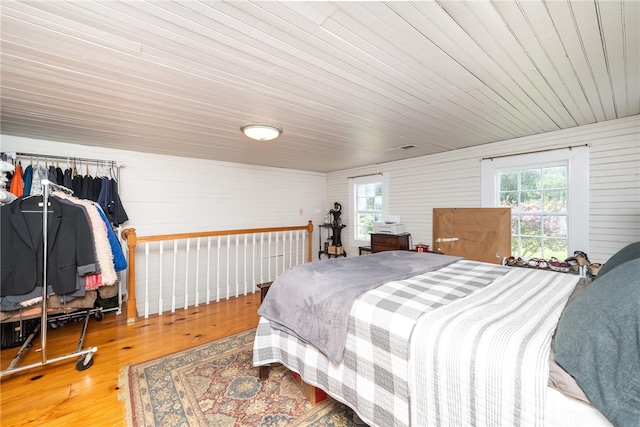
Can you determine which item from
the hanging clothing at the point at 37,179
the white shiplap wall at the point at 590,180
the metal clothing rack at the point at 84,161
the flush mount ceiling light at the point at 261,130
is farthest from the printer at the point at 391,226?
the hanging clothing at the point at 37,179

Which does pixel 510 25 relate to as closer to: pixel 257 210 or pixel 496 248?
pixel 496 248

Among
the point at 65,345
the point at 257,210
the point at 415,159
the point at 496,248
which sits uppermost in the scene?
the point at 415,159

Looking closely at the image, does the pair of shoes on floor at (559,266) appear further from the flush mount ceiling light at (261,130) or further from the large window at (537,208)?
the flush mount ceiling light at (261,130)

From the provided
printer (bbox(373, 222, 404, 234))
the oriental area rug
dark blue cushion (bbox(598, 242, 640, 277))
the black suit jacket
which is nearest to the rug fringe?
the oriental area rug

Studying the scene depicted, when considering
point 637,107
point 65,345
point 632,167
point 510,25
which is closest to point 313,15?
point 510,25

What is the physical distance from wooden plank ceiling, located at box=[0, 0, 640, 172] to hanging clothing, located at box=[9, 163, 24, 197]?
45cm

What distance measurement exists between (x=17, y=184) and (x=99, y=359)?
2.11 meters

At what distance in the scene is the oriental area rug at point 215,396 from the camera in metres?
1.63

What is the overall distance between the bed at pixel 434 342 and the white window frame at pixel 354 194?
2.71 m

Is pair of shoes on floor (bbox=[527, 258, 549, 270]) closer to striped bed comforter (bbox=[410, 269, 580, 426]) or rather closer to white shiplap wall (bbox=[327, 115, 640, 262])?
white shiplap wall (bbox=[327, 115, 640, 262])

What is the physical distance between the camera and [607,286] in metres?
1.00

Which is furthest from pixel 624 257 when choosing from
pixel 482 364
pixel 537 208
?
pixel 537 208

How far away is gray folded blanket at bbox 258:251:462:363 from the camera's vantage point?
1.45m

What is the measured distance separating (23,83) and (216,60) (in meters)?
1.41
